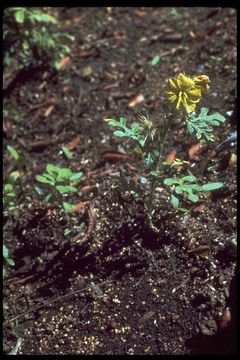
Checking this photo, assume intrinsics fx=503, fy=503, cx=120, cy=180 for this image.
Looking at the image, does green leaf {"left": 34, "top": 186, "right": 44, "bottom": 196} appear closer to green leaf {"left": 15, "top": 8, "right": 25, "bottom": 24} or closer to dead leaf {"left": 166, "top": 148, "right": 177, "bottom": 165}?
dead leaf {"left": 166, "top": 148, "right": 177, "bottom": 165}

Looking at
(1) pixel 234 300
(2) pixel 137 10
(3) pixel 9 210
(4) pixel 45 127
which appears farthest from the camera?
(2) pixel 137 10

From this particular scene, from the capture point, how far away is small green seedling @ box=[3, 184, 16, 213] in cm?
299

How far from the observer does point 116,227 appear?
283 cm

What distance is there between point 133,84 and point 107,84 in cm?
22

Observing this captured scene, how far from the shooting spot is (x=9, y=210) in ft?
10.2

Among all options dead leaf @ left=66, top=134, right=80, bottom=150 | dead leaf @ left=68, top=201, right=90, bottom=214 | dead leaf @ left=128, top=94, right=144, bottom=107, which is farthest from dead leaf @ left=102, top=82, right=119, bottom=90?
dead leaf @ left=68, top=201, right=90, bottom=214

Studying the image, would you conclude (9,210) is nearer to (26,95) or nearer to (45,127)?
(45,127)

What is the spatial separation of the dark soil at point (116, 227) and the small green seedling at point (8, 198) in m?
0.08

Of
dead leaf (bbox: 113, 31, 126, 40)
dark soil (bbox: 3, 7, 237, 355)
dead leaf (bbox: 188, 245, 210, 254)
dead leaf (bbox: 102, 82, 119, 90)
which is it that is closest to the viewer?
dark soil (bbox: 3, 7, 237, 355)

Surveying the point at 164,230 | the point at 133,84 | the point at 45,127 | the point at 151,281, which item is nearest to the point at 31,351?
the point at 151,281

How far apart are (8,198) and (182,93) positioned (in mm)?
1321

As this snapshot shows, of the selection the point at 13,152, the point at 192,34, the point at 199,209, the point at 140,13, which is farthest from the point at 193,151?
the point at 140,13

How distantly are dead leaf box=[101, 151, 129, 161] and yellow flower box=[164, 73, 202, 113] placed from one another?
1032mm

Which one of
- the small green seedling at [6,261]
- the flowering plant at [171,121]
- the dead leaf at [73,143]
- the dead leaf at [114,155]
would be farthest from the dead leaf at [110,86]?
the small green seedling at [6,261]
